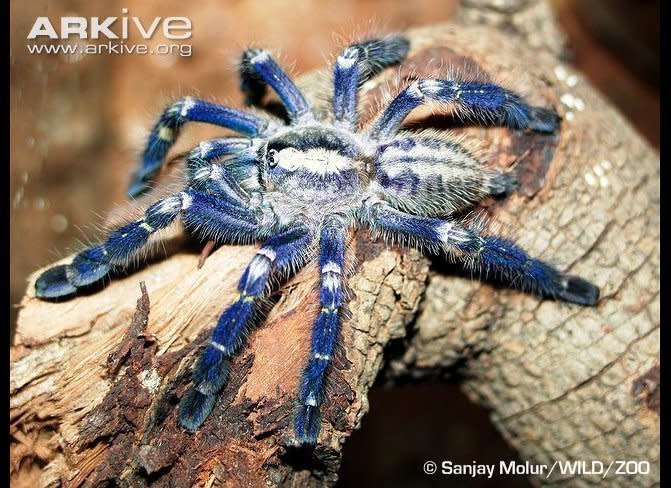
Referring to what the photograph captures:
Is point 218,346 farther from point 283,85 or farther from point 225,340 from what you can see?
point 283,85

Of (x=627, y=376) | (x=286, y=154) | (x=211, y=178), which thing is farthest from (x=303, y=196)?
(x=627, y=376)

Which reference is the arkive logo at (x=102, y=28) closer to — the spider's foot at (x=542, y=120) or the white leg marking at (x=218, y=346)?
the white leg marking at (x=218, y=346)

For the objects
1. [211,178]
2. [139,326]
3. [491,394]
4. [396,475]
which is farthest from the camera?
[396,475]

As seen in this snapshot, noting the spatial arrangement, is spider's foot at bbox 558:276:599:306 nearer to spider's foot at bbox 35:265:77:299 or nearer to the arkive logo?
spider's foot at bbox 35:265:77:299

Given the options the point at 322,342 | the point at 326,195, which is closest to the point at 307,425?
the point at 322,342

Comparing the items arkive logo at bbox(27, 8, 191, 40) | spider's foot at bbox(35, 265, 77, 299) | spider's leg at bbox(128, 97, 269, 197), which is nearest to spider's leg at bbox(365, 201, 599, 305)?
spider's leg at bbox(128, 97, 269, 197)

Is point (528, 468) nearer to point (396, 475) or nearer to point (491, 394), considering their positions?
point (491, 394)
